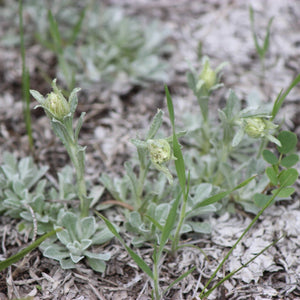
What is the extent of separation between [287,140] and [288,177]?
28cm

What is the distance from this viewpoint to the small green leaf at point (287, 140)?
2.44 meters

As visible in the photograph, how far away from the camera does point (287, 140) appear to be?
2457 mm

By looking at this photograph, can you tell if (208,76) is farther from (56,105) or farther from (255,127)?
(56,105)

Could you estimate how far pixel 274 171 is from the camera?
2387 millimetres

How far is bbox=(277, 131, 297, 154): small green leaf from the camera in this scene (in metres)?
2.44

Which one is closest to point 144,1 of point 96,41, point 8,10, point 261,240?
point 96,41

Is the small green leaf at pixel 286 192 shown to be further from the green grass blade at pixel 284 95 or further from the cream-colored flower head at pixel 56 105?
the cream-colored flower head at pixel 56 105

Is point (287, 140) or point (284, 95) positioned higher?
point (284, 95)

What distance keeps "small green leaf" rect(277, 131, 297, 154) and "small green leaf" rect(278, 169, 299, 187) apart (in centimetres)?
20

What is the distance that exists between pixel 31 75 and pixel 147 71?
43.8 inches

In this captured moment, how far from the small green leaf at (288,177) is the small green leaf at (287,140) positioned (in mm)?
204

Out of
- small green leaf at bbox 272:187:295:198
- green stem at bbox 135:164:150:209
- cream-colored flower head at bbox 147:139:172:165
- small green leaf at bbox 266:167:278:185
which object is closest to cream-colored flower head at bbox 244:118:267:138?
small green leaf at bbox 266:167:278:185

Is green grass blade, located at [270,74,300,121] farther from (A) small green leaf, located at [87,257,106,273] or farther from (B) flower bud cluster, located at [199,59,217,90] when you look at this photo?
(A) small green leaf, located at [87,257,106,273]

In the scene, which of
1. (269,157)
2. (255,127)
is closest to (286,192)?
(269,157)
